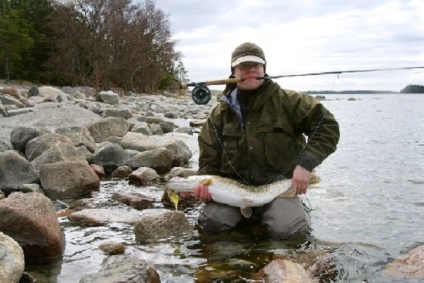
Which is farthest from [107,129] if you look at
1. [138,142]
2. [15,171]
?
[15,171]

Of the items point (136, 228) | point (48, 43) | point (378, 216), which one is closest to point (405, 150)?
point (378, 216)

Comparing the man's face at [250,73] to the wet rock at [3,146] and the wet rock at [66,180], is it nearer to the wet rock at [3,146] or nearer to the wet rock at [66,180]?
the wet rock at [66,180]

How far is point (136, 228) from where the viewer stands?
524 centimetres

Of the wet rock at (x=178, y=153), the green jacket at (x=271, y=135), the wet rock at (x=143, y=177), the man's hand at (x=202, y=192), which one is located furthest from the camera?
the wet rock at (x=178, y=153)

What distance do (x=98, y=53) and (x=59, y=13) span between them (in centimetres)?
472

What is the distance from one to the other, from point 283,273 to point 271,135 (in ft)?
6.39

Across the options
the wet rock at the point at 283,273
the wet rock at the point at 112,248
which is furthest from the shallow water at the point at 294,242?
the wet rock at the point at 283,273

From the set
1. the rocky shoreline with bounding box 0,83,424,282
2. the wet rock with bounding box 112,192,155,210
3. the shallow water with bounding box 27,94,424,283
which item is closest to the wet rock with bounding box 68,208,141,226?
the rocky shoreline with bounding box 0,83,424,282

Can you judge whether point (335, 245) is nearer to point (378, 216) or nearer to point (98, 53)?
point (378, 216)

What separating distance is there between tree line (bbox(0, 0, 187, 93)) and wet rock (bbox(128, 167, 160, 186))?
107ft

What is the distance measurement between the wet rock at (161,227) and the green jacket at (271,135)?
2.33ft

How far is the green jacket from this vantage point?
5254mm

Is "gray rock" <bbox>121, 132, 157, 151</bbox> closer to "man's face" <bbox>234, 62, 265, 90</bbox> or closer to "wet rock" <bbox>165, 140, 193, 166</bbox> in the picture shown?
"wet rock" <bbox>165, 140, 193, 166</bbox>

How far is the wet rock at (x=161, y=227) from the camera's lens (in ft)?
17.0
